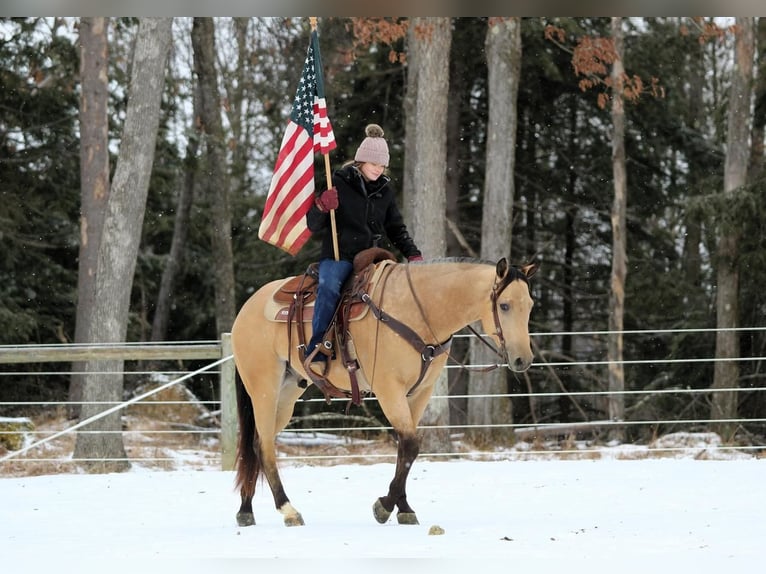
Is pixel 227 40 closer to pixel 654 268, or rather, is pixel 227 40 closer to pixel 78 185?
pixel 78 185

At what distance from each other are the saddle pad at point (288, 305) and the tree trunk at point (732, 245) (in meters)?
8.80

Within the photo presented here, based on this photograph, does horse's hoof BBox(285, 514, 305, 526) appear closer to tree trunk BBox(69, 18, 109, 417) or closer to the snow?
the snow

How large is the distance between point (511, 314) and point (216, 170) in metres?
11.9

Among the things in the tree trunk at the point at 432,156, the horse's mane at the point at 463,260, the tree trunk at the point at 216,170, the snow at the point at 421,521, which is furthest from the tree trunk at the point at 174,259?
the horse's mane at the point at 463,260

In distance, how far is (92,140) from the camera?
13.7 metres

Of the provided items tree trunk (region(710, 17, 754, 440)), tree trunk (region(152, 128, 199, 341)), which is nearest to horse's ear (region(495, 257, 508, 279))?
tree trunk (region(710, 17, 754, 440))

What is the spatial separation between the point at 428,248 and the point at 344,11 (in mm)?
8627

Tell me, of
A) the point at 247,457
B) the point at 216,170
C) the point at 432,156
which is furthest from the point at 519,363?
the point at 216,170

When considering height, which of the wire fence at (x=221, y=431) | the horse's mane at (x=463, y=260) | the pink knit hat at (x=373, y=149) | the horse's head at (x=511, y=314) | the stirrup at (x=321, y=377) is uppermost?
the pink knit hat at (x=373, y=149)

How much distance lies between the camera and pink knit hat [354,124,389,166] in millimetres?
5729

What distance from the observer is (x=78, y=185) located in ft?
54.7

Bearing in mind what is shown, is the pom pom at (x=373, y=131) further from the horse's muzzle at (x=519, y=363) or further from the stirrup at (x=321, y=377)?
the horse's muzzle at (x=519, y=363)

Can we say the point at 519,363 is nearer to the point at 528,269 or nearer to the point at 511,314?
the point at 511,314

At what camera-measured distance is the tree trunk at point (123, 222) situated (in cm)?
1047
